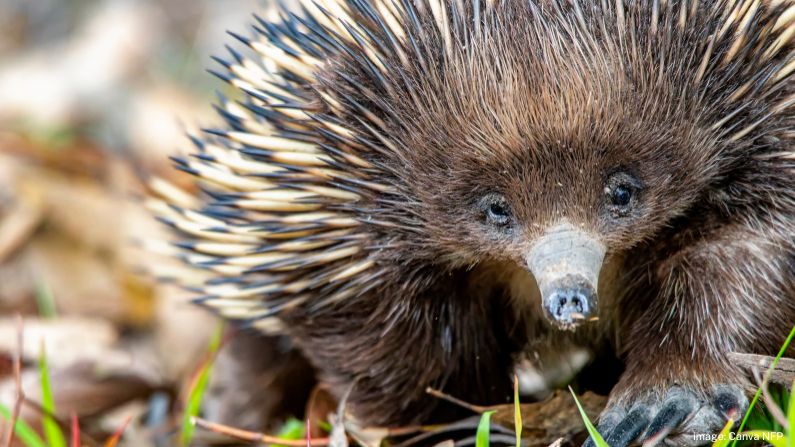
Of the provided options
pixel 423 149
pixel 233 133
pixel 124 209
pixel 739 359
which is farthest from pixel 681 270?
pixel 124 209

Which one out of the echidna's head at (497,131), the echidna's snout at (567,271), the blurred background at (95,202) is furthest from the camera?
the blurred background at (95,202)

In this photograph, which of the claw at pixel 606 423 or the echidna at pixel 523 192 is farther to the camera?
the claw at pixel 606 423

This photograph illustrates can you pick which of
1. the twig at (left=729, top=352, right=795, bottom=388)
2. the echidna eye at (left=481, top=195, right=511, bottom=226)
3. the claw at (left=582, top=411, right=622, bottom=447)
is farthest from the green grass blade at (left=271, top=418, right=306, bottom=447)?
the twig at (left=729, top=352, right=795, bottom=388)

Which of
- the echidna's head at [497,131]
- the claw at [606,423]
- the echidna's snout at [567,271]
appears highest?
the echidna's head at [497,131]

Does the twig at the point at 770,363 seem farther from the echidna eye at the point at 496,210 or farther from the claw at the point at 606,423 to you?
the echidna eye at the point at 496,210

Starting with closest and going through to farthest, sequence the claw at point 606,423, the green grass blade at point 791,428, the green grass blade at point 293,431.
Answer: the green grass blade at point 791,428, the claw at point 606,423, the green grass blade at point 293,431

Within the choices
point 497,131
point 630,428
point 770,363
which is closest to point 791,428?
point 770,363

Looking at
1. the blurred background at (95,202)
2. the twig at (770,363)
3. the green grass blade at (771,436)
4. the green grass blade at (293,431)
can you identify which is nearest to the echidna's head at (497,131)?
the twig at (770,363)

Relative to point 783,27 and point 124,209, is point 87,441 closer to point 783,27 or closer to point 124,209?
point 124,209
